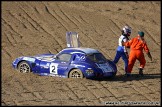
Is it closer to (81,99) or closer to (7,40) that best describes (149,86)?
(81,99)

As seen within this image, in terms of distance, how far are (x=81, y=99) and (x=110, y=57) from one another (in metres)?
7.96

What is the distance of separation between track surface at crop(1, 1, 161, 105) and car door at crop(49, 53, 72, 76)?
0.31 meters

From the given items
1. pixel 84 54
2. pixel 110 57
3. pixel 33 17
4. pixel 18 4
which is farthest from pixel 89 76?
pixel 18 4

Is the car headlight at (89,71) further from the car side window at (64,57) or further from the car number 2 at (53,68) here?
the car number 2 at (53,68)

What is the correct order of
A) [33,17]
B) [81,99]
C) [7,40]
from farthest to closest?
[33,17], [7,40], [81,99]

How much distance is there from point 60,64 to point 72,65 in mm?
501

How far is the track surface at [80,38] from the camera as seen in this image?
15.5 metres

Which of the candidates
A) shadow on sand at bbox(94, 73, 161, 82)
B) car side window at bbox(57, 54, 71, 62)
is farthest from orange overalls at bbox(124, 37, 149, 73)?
car side window at bbox(57, 54, 71, 62)

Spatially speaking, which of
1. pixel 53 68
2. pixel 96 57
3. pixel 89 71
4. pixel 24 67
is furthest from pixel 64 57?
pixel 24 67

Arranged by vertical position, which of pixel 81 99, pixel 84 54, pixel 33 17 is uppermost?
pixel 33 17

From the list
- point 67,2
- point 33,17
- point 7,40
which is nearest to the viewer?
point 7,40

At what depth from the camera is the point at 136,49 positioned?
18.4 m

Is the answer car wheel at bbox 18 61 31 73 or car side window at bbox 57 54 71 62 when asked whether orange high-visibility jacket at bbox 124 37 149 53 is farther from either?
car wheel at bbox 18 61 31 73

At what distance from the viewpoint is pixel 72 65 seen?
17.6 metres
